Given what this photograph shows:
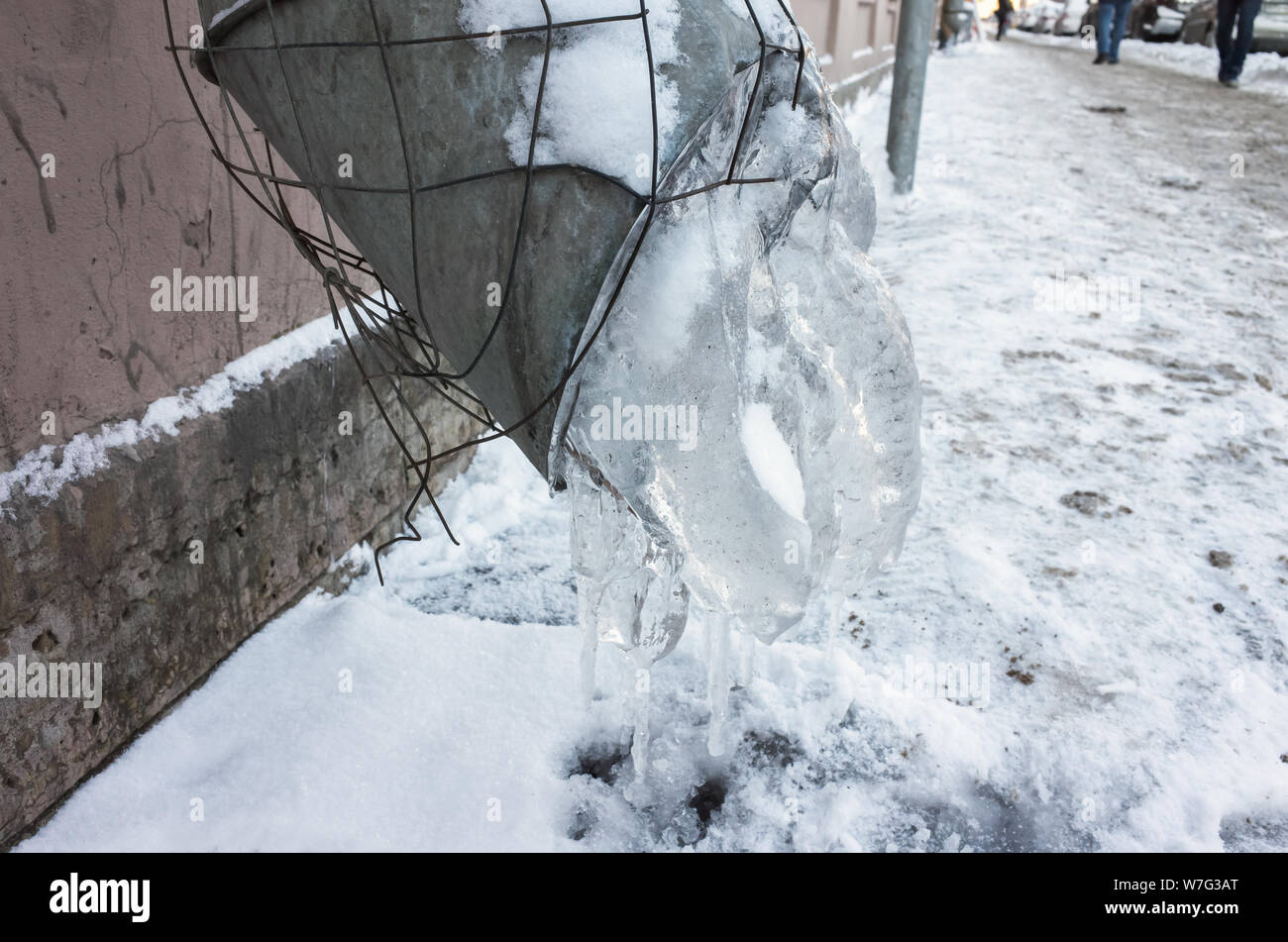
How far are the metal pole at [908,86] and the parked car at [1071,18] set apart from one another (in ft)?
83.7

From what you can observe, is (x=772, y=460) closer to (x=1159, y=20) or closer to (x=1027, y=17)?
(x=1159, y=20)

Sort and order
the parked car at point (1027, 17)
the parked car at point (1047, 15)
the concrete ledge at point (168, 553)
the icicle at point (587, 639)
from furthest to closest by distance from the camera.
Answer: the parked car at point (1027, 17)
the parked car at point (1047, 15)
the icicle at point (587, 639)
the concrete ledge at point (168, 553)

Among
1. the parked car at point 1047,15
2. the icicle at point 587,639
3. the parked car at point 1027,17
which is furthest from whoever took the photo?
the parked car at point 1027,17

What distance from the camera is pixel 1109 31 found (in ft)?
46.4

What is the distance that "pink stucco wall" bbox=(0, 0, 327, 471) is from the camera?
1.45 meters

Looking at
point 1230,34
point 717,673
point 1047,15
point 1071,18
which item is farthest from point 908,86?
point 1047,15

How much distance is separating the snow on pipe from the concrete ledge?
55 centimetres

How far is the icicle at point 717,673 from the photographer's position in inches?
64.5

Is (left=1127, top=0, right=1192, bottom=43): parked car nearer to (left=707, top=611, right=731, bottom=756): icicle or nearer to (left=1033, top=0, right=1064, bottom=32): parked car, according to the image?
(left=1033, top=0, right=1064, bottom=32): parked car

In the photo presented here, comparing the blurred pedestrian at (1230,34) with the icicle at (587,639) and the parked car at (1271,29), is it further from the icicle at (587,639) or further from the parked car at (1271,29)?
the icicle at (587,639)

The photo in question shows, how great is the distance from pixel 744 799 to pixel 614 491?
0.75 metres

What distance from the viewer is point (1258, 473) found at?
2818 mm

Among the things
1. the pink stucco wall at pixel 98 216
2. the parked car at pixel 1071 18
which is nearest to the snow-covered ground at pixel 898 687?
the pink stucco wall at pixel 98 216
